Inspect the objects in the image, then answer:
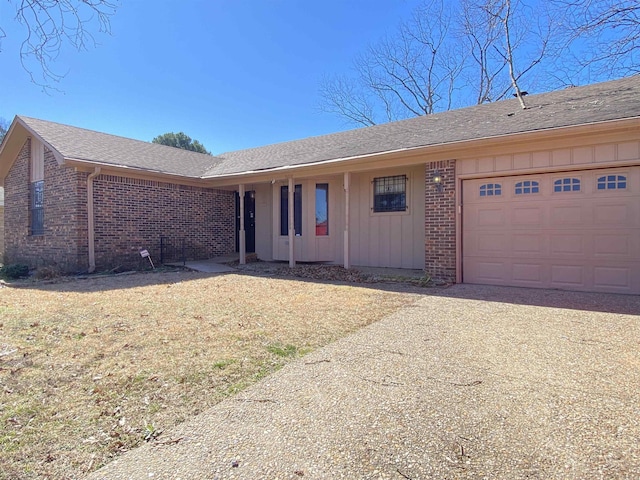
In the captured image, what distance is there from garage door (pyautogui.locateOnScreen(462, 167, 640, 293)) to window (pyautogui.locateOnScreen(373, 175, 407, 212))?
215 centimetres

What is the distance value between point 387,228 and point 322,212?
2.07 metres

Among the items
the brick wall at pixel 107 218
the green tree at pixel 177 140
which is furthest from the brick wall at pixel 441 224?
the green tree at pixel 177 140

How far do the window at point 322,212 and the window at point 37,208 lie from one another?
26.9 feet

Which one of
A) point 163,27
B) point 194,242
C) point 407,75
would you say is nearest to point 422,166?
point 163,27

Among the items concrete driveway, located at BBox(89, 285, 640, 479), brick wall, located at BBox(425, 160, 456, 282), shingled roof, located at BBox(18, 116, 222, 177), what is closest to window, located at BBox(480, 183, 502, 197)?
brick wall, located at BBox(425, 160, 456, 282)

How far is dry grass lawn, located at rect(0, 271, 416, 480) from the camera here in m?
2.17

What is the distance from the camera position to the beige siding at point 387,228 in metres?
9.12

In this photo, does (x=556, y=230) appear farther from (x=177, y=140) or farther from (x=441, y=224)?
(x=177, y=140)

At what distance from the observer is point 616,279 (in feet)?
19.8

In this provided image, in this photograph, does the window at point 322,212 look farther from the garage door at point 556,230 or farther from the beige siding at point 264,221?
the garage door at point 556,230

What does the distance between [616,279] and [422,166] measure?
15.0 ft

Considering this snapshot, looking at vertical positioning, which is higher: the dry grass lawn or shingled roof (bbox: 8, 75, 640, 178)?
shingled roof (bbox: 8, 75, 640, 178)

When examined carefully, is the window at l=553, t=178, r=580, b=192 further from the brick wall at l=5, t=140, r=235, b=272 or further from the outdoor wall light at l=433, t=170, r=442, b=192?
the brick wall at l=5, t=140, r=235, b=272

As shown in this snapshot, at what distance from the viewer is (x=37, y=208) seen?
11086mm
